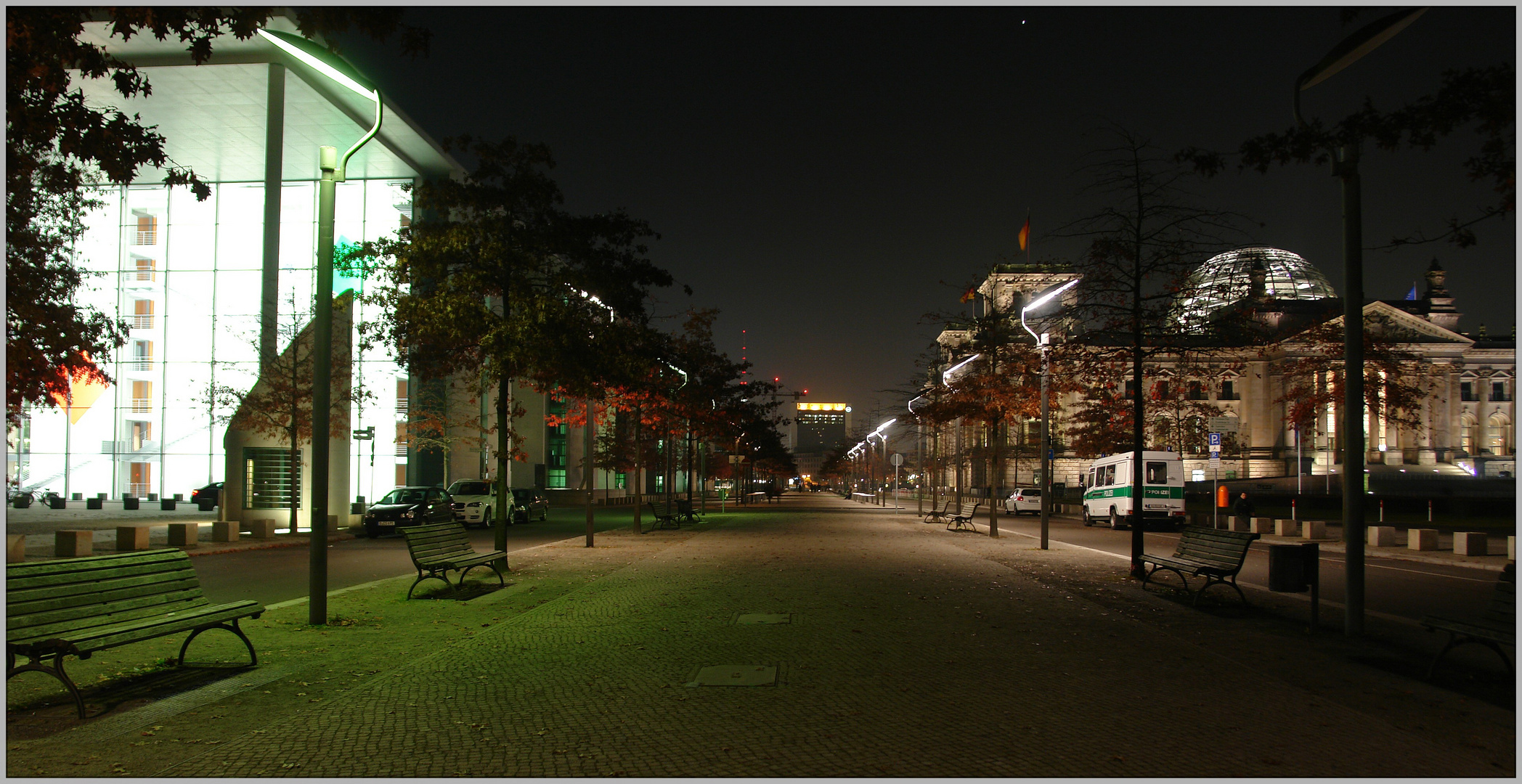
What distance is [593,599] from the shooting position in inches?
522

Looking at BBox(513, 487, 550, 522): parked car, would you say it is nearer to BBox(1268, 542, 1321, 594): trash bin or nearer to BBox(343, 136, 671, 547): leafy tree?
BBox(343, 136, 671, 547): leafy tree

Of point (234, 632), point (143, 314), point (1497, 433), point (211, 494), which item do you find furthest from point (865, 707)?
→ point (1497, 433)

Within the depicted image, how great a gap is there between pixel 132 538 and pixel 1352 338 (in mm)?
21692

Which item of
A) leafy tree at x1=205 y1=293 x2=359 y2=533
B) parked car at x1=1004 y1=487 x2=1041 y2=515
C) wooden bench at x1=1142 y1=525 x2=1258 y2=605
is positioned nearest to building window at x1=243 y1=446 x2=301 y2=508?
leafy tree at x1=205 y1=293 x2=359 y2=533

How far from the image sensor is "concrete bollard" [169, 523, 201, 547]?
849 inches

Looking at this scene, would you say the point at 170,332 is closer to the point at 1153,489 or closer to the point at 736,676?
the point at 1153,489

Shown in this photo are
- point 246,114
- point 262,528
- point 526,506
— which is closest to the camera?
point 262,528

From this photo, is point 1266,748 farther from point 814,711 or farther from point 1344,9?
point 1344,9

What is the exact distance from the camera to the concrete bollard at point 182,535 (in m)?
21.6

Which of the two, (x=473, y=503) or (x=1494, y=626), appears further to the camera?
(x=473, y=503)

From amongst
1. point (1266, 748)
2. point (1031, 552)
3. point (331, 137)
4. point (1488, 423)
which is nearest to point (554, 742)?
point (1266, 748)

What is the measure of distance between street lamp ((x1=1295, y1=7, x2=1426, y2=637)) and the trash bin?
0.34 metres

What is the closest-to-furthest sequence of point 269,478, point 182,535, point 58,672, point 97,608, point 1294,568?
point 58,672, point 97,608, point 1294,568, point 182,535, point 269,478

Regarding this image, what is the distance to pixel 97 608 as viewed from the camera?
7.45m
